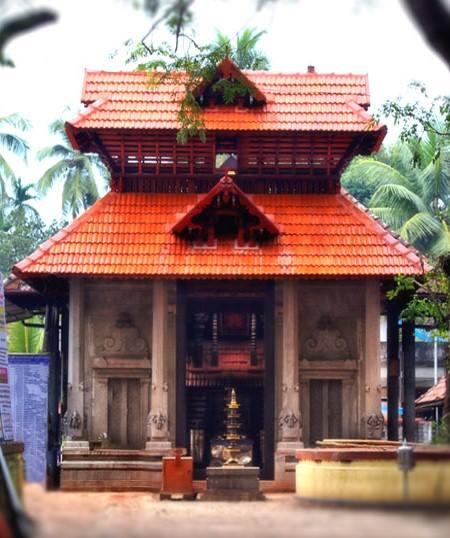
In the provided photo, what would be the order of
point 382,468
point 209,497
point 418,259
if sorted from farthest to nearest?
1. point 418,259
2. point 209,497
3. point 382,468

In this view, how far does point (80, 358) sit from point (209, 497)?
617 centimetres

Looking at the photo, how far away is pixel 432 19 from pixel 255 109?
19.8 meters

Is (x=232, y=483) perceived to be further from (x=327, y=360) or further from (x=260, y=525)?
(x=260, y=525)

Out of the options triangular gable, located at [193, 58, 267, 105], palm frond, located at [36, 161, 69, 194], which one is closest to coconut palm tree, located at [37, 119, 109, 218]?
palm frond, located at [36, 161, 69, 194]

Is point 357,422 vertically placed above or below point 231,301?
below

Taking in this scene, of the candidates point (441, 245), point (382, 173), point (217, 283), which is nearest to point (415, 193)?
point (382, 173)

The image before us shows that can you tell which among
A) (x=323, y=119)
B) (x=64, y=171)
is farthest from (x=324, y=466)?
(x=64, y=171)

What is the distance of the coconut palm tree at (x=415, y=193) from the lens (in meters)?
49.2

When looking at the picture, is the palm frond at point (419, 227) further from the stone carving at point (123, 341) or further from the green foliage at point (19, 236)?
the stone carving at point (123, 341)

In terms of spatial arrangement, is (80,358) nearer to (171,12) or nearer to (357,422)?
(357,422)

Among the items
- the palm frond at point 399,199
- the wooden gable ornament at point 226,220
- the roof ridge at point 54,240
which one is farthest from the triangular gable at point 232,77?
the palm frond at point 399,199

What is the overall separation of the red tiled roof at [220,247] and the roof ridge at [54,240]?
0.02 m

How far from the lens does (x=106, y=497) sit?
80.1 ft

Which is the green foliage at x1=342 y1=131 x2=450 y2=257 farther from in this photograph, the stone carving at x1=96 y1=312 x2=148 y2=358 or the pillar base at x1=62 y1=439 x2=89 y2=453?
the pillar base at x1=62 y1=439 x2=89 y2=453
